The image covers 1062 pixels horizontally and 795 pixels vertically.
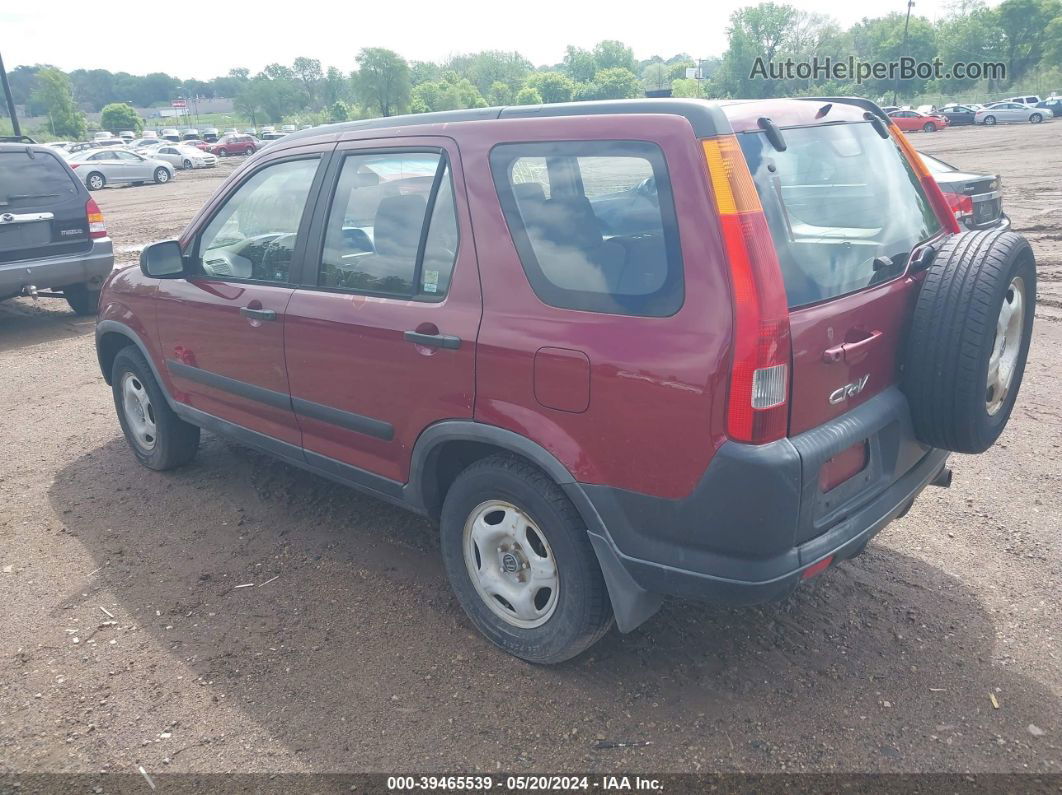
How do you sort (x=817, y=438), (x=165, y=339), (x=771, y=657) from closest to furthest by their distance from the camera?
1. (x=817, y=438)
2. (x=771, y=657)
3. (x=165, y=339)

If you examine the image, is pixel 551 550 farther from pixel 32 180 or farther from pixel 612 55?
pixel 612 55

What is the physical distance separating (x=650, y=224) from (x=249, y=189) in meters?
2.34

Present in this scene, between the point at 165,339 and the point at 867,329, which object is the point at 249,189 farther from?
the point at 867,329

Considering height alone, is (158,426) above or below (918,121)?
below

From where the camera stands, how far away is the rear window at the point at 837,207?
8.45 ft

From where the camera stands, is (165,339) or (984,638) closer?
(984,638)

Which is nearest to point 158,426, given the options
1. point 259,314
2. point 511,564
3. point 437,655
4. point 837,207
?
point 259,314

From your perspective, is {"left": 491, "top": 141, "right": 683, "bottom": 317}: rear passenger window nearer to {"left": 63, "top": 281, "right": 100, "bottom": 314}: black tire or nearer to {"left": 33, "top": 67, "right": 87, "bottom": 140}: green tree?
{"left": 63, "top": 281, "right": 100, "bottom": 314}: black tire

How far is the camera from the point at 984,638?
126 inches

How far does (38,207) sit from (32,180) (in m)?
0.26

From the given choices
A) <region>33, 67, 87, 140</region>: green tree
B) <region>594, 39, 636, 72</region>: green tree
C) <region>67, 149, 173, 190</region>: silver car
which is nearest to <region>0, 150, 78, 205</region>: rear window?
<region>67, 149, 173, 190</region>: silver car

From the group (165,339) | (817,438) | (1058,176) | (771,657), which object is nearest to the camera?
(817,438)

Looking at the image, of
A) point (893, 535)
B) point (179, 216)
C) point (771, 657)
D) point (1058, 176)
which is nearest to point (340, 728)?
point (771, 657)

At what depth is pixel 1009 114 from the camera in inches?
1998
